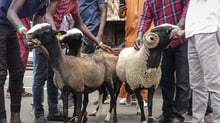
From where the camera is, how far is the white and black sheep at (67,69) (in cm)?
472

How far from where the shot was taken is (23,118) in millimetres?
6027

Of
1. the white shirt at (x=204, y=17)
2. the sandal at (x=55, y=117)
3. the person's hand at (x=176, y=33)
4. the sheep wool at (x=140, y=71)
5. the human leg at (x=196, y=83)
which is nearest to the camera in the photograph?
the white shirt at (x=204, y=17)

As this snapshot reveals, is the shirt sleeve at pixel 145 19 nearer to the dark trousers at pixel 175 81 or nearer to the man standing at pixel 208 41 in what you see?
the dark trousers at pixel 175 81

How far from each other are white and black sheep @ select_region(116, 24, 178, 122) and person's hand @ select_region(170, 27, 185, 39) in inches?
3.0

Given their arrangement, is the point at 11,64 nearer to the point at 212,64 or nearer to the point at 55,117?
the point at 55,117

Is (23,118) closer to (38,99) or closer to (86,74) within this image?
(38,99)

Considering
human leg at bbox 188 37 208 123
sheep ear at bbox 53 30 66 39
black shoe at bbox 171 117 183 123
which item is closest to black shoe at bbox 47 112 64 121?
sheep ear at bbox 53 30 66 39

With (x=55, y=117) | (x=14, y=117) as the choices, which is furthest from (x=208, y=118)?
(x=14, y=117)

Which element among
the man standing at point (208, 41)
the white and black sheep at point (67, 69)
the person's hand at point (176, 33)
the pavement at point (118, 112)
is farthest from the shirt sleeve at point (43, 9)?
the man standing at point (208, 41)

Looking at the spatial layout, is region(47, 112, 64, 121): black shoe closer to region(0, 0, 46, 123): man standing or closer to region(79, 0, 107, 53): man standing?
region(0, 0, 46, 123): man standing

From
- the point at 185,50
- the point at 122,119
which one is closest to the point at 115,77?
the point at 122,119

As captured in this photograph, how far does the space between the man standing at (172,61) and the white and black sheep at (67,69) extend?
0.75m

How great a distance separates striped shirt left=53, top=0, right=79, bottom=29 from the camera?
545 cm

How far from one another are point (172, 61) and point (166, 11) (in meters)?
→ 0.69
